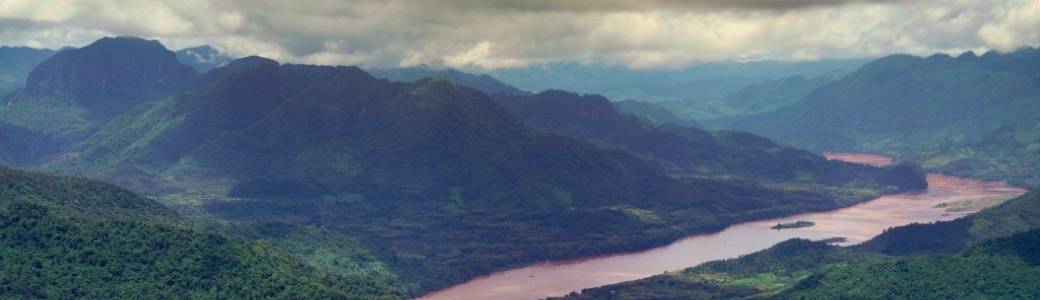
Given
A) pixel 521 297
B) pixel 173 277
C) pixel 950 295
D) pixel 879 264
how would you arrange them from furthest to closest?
pixel 521 297 < pixel 879 264 < pixel 950 295 < pixel 173 277

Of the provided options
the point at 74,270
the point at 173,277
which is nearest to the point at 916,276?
the point at 173,277

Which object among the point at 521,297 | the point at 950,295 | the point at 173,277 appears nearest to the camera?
the point at 173,277

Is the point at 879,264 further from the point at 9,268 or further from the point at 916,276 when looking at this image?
the point at 9,268

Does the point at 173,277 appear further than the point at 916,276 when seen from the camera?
No

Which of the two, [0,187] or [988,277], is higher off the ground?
[0,187]

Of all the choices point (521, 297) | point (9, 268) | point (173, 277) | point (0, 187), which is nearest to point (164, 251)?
point (173, 277)

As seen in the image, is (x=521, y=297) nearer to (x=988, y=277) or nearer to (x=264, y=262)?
(x=264, y=262)
